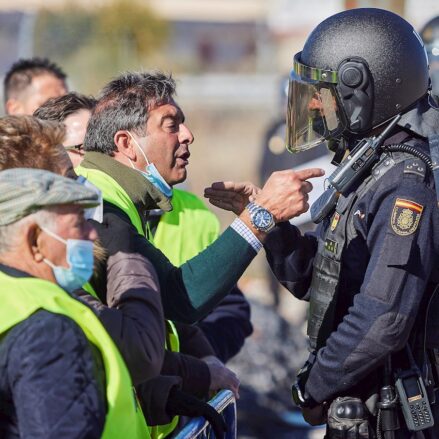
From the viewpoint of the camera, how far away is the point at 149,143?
376cm

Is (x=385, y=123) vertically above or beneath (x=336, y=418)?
above

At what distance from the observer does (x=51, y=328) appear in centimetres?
249

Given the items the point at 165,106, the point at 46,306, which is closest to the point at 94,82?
the point at 165,106

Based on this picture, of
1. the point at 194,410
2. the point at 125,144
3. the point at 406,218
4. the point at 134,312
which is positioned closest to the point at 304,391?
the point at 194,410

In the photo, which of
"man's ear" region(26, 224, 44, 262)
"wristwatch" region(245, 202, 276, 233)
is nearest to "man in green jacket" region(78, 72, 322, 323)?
"wristwatch" region(245, 202, 276, 233)

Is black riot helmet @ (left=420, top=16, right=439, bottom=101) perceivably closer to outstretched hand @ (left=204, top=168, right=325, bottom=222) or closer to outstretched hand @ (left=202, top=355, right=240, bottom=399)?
outstretched hand @ (left=202, top=355, right=240, bottom=399)

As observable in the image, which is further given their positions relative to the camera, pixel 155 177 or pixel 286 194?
pixel 155 177

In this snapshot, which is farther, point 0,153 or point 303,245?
point 303,245

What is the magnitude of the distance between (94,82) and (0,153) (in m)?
17.8

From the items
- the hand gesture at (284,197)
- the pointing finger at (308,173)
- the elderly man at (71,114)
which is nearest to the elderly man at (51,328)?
the hand gesture at (284,197)

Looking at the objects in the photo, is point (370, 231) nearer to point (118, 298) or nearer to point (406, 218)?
point (406, 218)

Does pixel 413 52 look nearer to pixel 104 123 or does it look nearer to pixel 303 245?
pixel 303 245

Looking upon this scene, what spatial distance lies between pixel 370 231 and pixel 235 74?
2334cm

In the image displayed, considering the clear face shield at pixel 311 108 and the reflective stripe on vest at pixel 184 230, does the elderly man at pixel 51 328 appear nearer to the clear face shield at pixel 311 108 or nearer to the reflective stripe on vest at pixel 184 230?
the clear face shield at pixel 311 108
